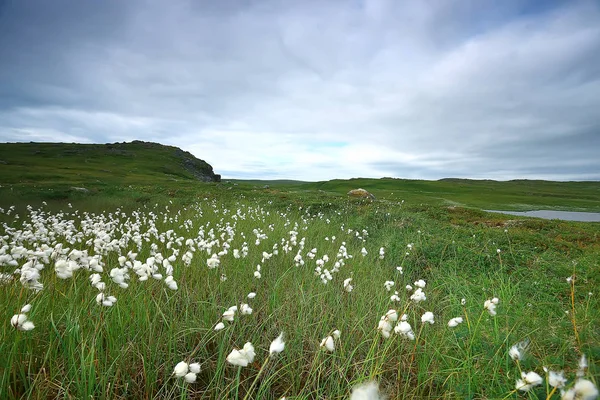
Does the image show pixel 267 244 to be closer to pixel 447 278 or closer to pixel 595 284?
pixel 447 278

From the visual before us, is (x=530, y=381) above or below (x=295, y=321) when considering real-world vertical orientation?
above

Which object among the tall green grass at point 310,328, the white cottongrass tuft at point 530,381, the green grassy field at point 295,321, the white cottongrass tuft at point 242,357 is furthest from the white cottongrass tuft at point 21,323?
the white cottongrass tuft at point 530,381

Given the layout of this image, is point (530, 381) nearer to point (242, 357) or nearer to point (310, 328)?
point (242, 357)

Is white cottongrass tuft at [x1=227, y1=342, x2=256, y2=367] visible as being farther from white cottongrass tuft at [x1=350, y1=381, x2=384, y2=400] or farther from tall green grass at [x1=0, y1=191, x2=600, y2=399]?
white cottongrass tuft at [x1=350, y1=381, x2=384, y2=400]

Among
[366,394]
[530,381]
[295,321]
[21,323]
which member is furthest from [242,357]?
[295,321]

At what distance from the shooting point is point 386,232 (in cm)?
997

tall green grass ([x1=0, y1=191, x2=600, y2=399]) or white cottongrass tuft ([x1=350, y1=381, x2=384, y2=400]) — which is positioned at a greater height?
white cottongrass tuft ([x1=350, y1=381, x2=384, y2=400])

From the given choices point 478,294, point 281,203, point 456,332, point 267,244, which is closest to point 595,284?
point 478,294

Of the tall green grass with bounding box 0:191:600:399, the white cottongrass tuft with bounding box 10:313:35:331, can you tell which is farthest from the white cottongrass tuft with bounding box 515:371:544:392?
the white cottongrass tuft with bounding box 10:313:35:331

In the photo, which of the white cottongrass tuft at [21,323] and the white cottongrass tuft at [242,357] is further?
the white cottongrass tuft at [21,323]

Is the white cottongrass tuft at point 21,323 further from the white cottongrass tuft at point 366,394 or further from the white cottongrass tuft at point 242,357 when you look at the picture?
the white cottongrass tuft at point 366,394

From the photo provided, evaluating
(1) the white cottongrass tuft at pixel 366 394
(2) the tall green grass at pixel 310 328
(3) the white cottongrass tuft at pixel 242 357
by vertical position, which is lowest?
(2) the tall green grass at pixel 310 328

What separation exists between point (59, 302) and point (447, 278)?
21.4 ft

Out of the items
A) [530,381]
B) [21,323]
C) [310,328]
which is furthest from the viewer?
[310,328]
